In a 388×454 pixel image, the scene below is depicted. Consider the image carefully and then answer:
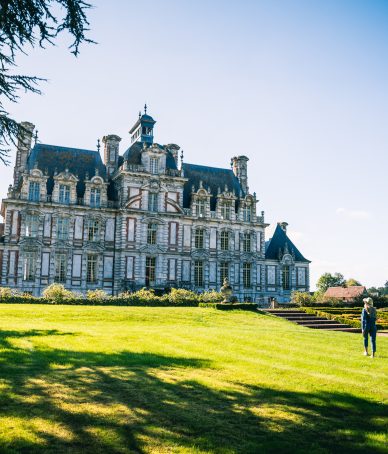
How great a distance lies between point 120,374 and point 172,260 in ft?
113

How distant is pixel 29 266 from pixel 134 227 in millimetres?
9457

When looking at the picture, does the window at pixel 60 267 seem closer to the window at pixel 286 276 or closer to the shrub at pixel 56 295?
the shrub at pixel 56 295

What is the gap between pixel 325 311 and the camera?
106ft

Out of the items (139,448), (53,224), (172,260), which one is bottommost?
(139,448)

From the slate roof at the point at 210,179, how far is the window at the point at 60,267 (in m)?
13.2

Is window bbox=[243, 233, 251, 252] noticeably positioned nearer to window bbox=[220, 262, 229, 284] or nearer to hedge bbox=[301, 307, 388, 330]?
window bbox=[220, 262, 229, 284]

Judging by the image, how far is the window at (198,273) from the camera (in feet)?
146

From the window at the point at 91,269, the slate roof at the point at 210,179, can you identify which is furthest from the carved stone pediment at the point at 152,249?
the slate roof at the point at 210,179

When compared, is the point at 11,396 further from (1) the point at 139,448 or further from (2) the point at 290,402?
(2) the point at 290,402

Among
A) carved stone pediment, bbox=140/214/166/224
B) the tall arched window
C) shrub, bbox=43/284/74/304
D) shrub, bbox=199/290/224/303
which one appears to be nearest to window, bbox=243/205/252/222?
the tall arched window

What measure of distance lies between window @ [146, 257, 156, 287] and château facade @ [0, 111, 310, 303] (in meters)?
0.09

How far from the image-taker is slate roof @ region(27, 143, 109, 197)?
137ft

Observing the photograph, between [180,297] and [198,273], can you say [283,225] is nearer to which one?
[198,273]

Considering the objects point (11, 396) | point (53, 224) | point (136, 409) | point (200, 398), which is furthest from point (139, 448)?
point (53, 224)
